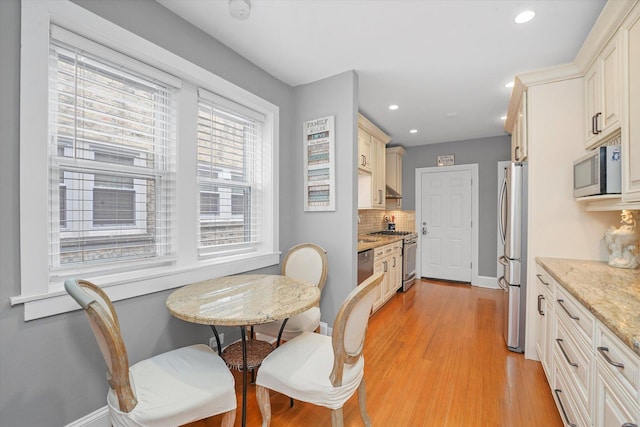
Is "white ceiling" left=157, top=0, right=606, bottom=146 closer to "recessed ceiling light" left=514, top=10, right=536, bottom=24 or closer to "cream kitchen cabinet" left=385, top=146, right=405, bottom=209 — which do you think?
"recessed ceiling light" left=514, top=10, right=536, bottom=24

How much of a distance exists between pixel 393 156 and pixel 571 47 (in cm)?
309

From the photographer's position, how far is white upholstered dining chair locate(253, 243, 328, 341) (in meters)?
2.10

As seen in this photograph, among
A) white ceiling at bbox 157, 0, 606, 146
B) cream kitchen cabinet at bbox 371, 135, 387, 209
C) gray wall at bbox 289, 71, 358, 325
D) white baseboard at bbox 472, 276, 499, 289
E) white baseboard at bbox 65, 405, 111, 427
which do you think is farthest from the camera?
white baseboard at bbox 472, 276, 499, 289

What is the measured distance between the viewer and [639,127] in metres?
1.46

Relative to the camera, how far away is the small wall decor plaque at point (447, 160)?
511cm

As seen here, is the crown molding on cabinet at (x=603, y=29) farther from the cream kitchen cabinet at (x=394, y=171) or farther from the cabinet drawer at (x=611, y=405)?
the cream kitchen cabinet at (x=394, y=171)

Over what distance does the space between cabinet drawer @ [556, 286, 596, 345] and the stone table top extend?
4.32 ft

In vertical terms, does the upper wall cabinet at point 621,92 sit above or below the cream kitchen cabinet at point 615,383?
above

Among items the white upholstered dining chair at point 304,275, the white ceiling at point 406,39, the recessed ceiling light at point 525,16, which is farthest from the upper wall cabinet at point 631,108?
the white upholstered dining chair at point 304,275

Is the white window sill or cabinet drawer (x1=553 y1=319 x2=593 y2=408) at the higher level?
the white window sill

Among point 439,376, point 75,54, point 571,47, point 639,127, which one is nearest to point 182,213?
point 75,54

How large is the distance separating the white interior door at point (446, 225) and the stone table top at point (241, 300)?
403cm

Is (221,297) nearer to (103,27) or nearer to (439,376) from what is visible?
(103,27)

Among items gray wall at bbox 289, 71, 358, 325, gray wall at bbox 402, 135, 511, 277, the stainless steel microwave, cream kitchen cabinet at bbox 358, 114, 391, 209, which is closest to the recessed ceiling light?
the stainless steel microwave
